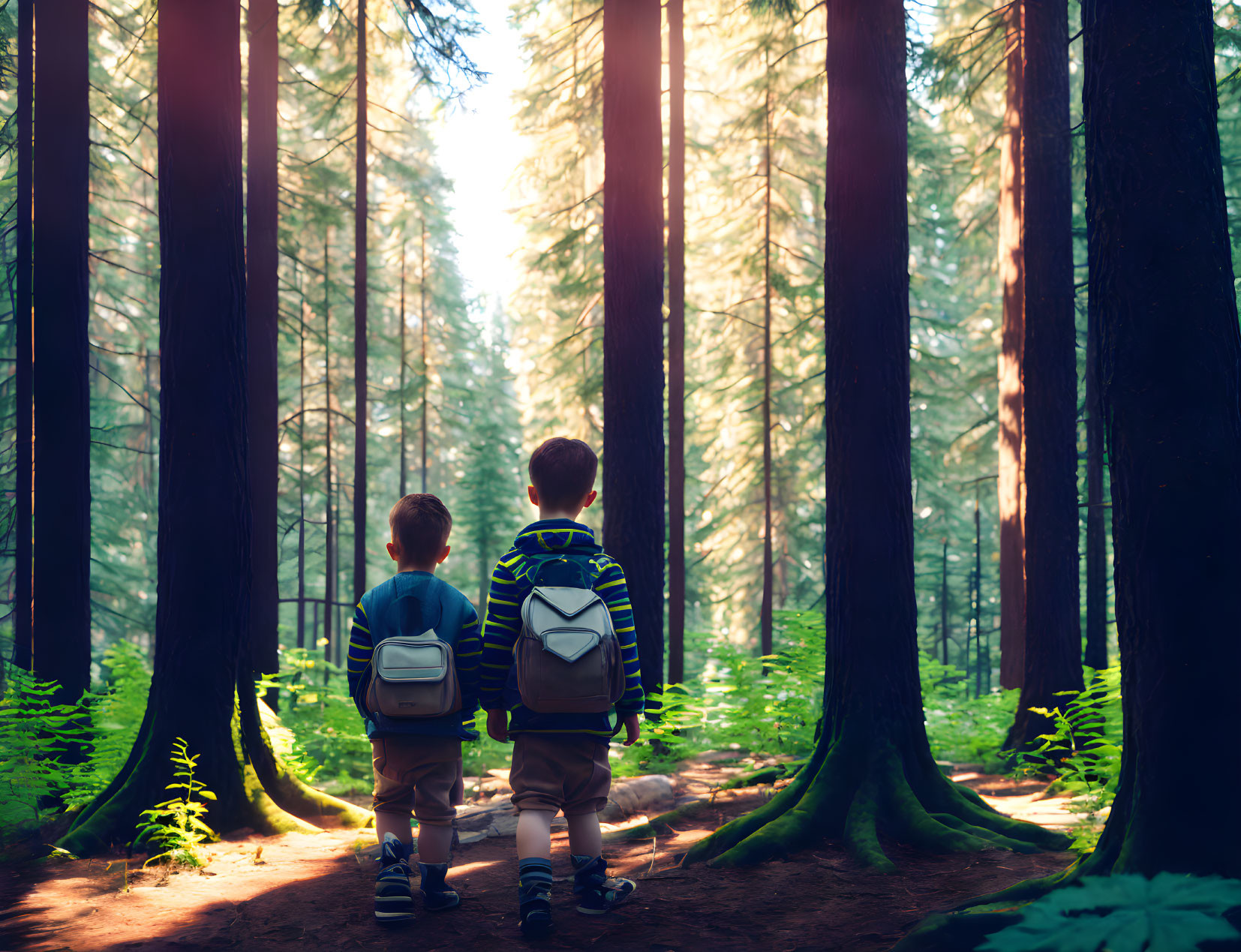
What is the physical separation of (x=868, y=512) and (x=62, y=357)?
7.69 meters

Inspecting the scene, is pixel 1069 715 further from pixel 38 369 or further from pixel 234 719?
pixel 38 369

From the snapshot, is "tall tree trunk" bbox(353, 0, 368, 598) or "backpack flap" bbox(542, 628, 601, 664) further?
"tall tree trunk" bbox(353, 0, 368, 598)

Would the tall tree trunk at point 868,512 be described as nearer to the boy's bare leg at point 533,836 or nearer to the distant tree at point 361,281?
the boy's bare leg at point 533,836

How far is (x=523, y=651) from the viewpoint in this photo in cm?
382

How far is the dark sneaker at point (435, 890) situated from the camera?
414cm

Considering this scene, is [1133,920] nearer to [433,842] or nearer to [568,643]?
[568,643]

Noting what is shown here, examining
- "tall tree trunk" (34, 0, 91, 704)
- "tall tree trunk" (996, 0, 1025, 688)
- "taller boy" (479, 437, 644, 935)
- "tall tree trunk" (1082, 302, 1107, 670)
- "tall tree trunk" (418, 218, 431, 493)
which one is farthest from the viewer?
"tall tree trunk" (418, 218, 431, 493)

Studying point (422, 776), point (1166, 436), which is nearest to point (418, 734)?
point (422, 776)

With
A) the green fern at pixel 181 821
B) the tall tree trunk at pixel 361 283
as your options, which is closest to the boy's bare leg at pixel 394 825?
the green fern at pixel 181 821

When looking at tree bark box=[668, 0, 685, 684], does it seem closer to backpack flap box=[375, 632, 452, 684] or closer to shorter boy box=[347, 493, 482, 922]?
shorter boy box=[347, 493, 482, 922]

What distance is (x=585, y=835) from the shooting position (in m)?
4.00

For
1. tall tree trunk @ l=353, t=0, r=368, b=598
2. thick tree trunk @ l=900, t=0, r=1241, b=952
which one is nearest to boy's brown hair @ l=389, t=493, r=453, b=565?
thick tree trunk @ l=900, t=0, r=1241, b=952

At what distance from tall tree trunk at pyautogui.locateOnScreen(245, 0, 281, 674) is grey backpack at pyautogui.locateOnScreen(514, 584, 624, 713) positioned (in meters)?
8.23

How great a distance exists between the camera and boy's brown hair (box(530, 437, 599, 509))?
13.6 feet
